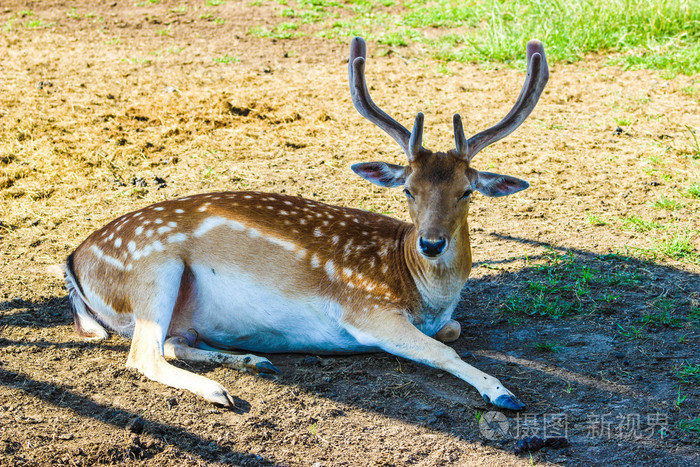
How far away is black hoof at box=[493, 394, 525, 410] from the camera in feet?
11.1

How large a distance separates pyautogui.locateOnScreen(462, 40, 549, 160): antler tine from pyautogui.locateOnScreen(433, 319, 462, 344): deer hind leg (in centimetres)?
96

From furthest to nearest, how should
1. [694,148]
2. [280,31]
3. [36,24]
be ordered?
[36,24]
[280,31]
[694,148]

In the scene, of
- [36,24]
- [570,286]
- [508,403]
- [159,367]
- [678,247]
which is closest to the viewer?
[508,403]

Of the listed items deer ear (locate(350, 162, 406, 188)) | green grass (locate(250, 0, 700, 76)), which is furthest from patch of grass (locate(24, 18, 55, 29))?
deer ear (locate(350, 162, 406, 188))

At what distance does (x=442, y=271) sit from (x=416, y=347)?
458 millimetres

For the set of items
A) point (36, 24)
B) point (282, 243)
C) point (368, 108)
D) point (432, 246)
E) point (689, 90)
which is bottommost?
point (282, 243)

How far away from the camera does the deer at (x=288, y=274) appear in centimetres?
384

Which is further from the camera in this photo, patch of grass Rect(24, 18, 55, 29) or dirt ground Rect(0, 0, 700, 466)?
patch of grass Rect(24, 18, 55, 29)

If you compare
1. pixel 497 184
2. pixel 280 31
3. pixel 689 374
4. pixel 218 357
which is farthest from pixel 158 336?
pixel 280 31

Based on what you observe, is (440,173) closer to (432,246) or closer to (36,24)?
(432,246)

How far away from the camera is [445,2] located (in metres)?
11.5

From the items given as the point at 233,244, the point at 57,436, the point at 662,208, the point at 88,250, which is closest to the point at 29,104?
the point at 88,250

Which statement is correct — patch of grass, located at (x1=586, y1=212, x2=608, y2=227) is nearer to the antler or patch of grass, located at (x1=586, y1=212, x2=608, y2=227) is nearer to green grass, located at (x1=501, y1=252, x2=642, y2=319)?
green grass, located at (x1=501, y1=252, x2=642, y2=319)

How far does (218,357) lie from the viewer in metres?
3.88
